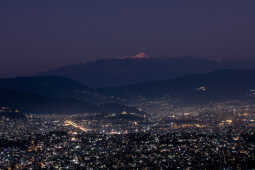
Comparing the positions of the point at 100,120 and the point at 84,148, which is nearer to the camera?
the point at 84,148

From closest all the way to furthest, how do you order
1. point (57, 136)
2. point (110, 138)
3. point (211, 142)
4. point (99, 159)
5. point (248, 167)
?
1. point (248, 167)
2. point (99, 159)
3. point (211, 142)
4. point (110, 138)
5. point (57, 136)

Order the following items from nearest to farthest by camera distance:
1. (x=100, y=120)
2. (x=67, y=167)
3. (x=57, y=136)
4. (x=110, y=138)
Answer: (x=67, y=167) < (x=110, y=138) < (x=57, y=136) < (x=100, y=120)

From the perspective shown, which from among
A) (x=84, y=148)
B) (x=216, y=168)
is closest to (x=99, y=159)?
(x=84, y=148)

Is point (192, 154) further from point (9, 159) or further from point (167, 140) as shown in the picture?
point (9, 159)

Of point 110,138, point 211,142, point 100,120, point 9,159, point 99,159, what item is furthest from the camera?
point 100,120

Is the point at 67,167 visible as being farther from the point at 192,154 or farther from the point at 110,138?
the point at 110,138

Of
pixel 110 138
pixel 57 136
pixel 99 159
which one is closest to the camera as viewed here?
pixel 99 159

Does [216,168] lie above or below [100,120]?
below

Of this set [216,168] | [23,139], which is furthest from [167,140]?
[23,139]

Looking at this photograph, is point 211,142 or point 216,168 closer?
point 216,168
